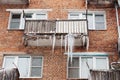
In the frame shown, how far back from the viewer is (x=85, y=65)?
1844cm

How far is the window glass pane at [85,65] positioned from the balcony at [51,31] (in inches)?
39.2

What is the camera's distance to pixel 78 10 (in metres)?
20.8

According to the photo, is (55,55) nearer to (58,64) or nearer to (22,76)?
(58,64)

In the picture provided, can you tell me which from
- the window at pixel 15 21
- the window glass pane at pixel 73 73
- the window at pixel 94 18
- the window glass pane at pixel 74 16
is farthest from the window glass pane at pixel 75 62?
the window at pixel 15 21

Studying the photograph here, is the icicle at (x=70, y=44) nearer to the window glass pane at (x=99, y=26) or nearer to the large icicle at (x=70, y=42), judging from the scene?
the large icicle at (x=70, y=42)

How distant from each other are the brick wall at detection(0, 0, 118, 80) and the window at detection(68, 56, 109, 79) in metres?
0.40

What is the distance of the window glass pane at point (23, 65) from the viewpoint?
18.3 meters

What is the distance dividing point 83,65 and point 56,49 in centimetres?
183

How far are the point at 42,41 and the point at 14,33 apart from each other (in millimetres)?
1964

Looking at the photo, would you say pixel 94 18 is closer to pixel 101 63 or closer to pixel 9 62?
pixel 101 63

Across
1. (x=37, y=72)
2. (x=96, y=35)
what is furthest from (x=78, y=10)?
(x=37, y=72)

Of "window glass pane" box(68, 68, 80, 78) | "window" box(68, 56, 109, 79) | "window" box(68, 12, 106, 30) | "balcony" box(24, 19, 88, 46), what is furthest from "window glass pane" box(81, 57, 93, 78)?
"window" box(68, 12, 106, 30)

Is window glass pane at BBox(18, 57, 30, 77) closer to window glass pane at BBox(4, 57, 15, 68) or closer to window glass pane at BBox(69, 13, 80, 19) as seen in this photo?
window glass pane at BBox(4, 57, 15, 68)

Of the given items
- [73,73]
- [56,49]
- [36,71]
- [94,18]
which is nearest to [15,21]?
[56,49]
